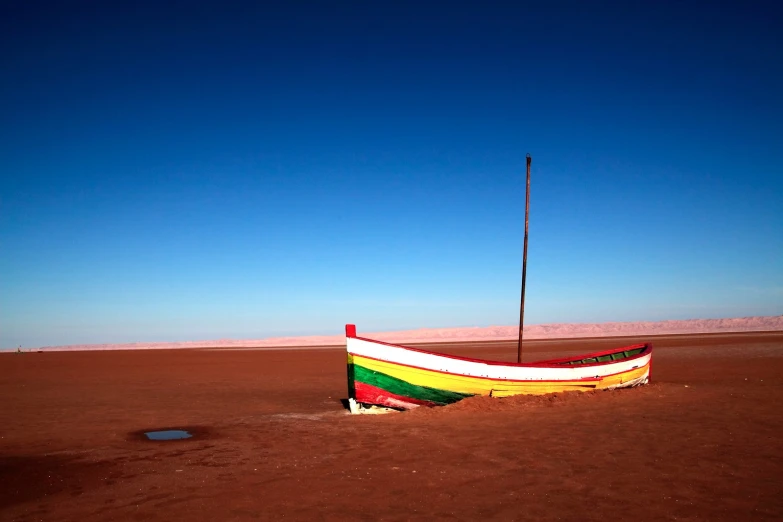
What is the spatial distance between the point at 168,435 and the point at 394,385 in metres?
5.60

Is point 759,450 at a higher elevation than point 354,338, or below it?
below

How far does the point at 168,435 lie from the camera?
12211 mm

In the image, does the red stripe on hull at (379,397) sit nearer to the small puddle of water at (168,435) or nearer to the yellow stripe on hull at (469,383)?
the yellow stripe on hull at (469,383)

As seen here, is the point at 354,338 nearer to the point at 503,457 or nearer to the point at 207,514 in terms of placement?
the point at 503,457

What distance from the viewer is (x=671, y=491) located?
6.74m

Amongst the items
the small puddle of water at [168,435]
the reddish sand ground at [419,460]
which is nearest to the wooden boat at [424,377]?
the reddish sand ground at [419,460]

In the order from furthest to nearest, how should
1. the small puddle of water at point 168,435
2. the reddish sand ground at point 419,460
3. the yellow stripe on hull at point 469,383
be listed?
Answer: the yellow stripe on hull at point 469,383 < the small puddle of water at point 168,435 < the reddish sand ground at point 419,460

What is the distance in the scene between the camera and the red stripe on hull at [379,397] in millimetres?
13719

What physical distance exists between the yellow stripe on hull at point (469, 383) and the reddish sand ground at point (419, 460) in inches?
18.5

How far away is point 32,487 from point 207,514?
139 inches

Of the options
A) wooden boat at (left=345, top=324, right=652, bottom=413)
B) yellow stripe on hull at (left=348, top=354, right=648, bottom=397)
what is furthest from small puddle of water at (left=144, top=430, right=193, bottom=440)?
yellow stripe on hull at (left=348, top=354, right=648, bottom=397)

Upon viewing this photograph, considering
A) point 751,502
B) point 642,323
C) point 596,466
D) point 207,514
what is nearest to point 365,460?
point 207,514

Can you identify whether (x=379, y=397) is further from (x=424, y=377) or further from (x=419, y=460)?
(x=419, y=460)

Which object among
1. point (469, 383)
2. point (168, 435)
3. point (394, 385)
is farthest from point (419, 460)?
point (168, 435)
